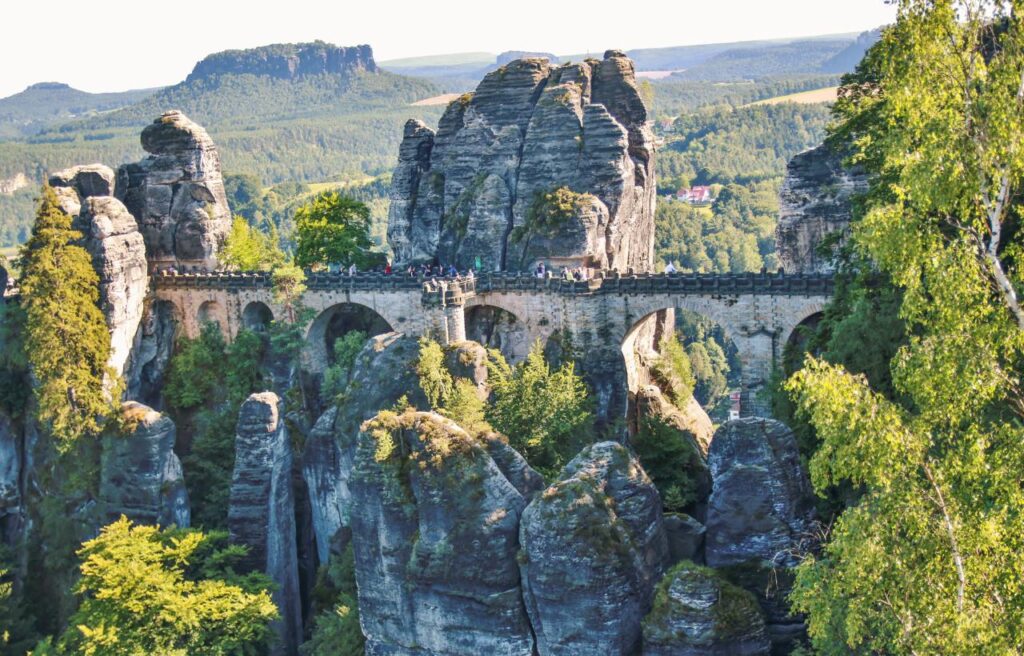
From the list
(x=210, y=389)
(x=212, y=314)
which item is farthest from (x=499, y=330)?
(x=212, y=314)

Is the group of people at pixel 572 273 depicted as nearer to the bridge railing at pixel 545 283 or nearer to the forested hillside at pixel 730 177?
the bridge railing at pixel 545 283

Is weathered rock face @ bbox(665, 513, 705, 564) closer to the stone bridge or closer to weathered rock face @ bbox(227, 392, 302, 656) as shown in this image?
the stone bridge

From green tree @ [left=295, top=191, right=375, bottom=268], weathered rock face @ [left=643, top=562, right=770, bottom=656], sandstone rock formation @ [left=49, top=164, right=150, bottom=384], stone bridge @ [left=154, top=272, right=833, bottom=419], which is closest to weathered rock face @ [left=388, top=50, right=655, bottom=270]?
green tree @ [left=295, top=191, right=375, bottom=268]

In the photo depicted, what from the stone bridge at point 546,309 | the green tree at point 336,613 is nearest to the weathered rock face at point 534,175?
the stone bridge at point 546,309

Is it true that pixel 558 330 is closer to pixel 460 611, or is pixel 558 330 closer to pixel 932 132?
pixel 460 611

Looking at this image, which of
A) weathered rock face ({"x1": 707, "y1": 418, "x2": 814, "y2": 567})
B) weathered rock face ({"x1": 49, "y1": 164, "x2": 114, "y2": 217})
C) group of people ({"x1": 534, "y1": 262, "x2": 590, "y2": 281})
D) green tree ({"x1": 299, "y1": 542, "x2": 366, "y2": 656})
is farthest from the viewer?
weathered rock face ({"x1": 49, "y1": 164, "x2": 114, "y2": 217})

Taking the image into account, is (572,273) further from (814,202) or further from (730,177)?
(730,177)
